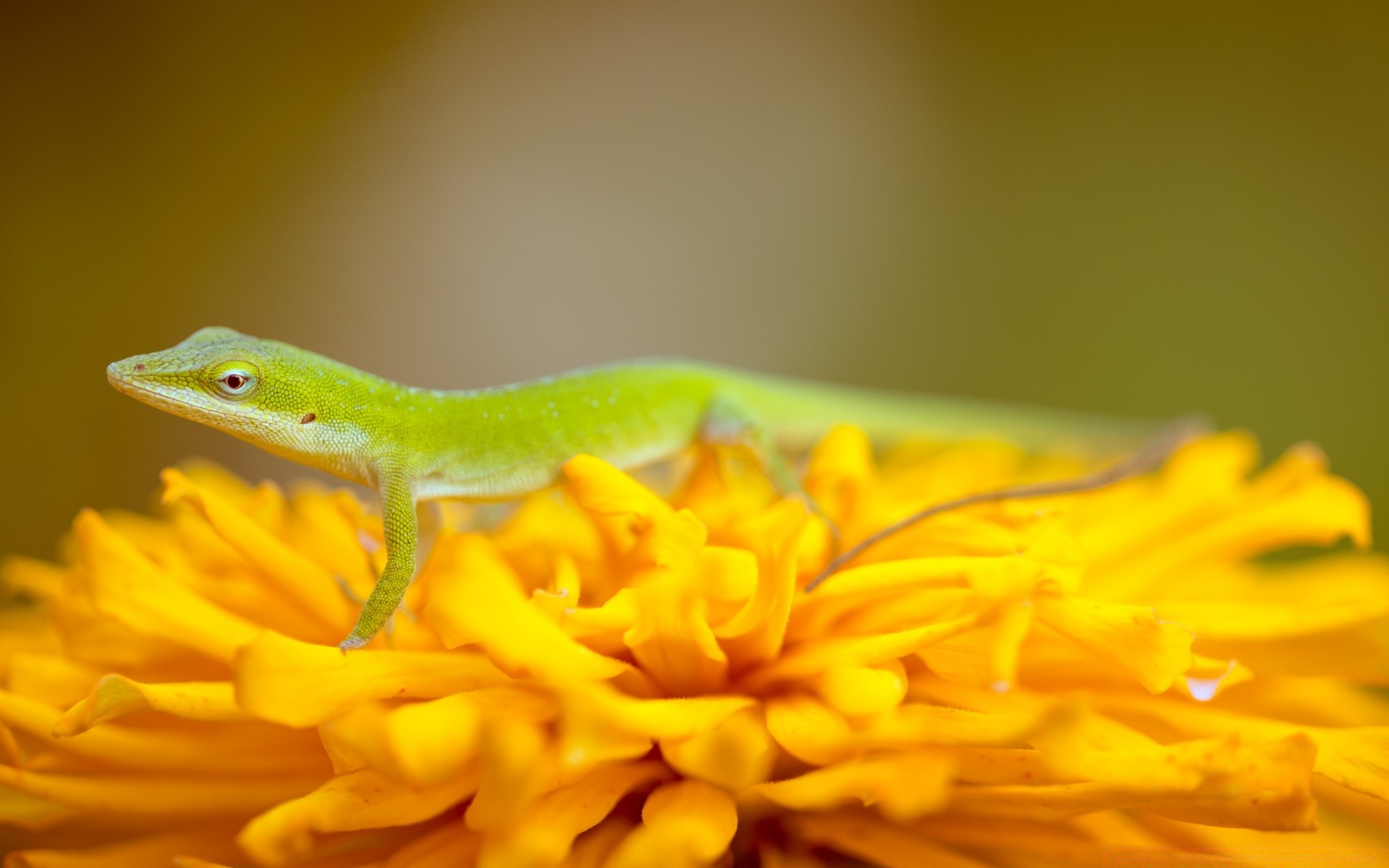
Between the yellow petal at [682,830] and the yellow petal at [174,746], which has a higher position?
the yellow petal at [682,830]

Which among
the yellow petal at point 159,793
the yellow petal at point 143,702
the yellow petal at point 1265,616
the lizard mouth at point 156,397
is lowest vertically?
the yellow petal at point 159,793

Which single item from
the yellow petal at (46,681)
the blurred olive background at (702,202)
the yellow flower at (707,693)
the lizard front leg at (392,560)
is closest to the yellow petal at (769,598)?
the yellow flower at (707,693)

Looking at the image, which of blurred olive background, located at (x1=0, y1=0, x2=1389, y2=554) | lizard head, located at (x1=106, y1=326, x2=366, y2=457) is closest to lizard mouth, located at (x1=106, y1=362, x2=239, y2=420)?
lizard head, located at (x1=106, y1=326, x2=366, y2=457)

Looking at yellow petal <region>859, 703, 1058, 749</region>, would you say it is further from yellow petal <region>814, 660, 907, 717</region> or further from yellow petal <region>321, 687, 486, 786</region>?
yellow petal <region>321, 687, 486, 786</region>

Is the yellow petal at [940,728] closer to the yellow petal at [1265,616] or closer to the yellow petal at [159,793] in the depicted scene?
the yellow petal at [1265,616]

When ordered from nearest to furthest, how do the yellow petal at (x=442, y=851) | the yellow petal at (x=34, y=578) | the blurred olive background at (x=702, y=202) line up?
the yellow petal at (x=442, y=851), the yellow petal at (x=34, y=578), the blurred olive background at (x=702, y=202)

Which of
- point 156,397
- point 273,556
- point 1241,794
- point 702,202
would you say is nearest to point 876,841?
point 1241,794

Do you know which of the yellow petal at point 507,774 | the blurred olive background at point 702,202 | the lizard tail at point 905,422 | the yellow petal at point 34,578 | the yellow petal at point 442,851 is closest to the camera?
the yellow petal at point 507,774

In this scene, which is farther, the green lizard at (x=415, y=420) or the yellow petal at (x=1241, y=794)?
the green lizard at (x=415, y=420)

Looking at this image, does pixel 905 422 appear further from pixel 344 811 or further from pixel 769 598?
pixel 344 811
